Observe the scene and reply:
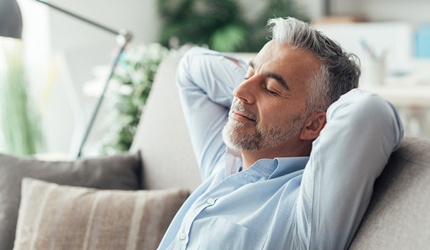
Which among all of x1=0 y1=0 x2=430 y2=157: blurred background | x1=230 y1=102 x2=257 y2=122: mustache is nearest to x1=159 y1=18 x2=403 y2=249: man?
x1=230 y1=102 x2=257 y2=122: mustache

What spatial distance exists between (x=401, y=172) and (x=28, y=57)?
4.19m

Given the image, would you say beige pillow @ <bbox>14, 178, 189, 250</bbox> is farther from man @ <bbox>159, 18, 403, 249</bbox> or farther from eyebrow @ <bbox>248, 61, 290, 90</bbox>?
eyebrow @ <bbox>248, 61, 290, 90</bbox>

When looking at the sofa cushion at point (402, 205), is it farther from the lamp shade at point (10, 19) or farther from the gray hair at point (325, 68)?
the lamp shade at point (10, 19)

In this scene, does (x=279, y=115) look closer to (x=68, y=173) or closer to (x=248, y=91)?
(x=248, y=91)

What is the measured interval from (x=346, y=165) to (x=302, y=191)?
139 millimetres

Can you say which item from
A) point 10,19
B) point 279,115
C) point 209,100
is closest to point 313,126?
point 279,115

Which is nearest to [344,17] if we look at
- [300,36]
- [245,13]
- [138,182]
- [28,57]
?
[245,13]

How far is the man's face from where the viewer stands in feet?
5.78

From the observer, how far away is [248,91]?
179 cm

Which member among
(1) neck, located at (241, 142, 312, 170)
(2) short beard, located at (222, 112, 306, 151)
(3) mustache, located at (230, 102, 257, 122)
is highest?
(3) mustache, located at (230, 102, 257, 122)

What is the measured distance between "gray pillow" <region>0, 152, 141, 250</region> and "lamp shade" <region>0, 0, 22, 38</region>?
1.75 ft

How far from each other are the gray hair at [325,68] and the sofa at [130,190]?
0.73 feet

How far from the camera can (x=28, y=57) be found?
211 inches

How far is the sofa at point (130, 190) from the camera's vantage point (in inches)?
59.8
